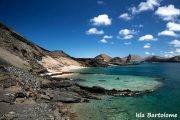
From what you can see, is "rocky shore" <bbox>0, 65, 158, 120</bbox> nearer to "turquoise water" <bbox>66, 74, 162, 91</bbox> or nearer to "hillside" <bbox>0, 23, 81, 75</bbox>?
"turquoise water" <bbox>66, 74, 162, 91</bbox>

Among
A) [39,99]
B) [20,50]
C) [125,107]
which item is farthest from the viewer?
[20,50]

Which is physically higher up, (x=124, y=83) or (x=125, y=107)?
(x=124, y=83)

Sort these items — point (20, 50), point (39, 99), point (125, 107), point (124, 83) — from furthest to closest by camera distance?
point (20, 50) < point (124, 83) < point (39, 99) < point (125, 107)

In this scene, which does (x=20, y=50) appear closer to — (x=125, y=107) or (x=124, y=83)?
(x=124, y=83)

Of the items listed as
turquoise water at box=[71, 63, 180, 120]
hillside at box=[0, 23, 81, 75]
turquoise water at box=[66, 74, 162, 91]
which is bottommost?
turquoise water at box=[71, 63, 180, 120]

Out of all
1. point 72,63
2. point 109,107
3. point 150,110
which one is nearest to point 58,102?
point 109,107

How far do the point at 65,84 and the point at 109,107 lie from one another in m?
20.9

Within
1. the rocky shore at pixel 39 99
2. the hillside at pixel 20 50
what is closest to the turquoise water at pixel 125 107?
the rocky shore at pixel 39 99

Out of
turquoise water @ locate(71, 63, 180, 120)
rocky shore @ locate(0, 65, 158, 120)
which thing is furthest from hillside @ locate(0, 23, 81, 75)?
turquoise water @ locate(71, 63, 180, 120)

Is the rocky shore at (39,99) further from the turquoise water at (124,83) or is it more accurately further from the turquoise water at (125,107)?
the turquoise water at (124,83)

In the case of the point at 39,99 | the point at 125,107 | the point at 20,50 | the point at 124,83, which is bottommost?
the point at 125,107

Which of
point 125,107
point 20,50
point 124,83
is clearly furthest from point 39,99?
point 20,50

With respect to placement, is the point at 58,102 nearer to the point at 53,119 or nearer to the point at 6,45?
the point at 53,119

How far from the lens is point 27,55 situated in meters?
117
